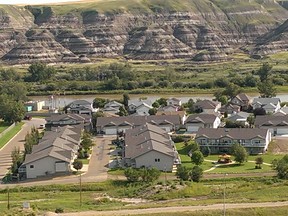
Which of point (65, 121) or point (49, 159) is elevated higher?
point (49, 159)

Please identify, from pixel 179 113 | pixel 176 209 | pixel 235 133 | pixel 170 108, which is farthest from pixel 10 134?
pixel 176 209

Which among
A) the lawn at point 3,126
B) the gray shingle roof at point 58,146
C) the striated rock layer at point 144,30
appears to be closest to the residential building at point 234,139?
the gray shingle roof at point 58,146

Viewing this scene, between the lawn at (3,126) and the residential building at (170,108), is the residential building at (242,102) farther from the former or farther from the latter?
the lawn at (3,126)

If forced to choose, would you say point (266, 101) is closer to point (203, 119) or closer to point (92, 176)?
point (203, 119)

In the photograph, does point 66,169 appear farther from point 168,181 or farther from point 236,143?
point 236,143

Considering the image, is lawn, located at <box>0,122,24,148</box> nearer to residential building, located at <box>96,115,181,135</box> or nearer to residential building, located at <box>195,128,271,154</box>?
residential building, located at <box>96,115,181,135</box>

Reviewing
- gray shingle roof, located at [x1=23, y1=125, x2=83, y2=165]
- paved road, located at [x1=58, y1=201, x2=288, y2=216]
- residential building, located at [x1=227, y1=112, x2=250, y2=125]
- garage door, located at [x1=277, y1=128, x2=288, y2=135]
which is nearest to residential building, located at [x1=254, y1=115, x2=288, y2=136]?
garage door, located at [x1=277, y1=128, x2=288, y2=135]
